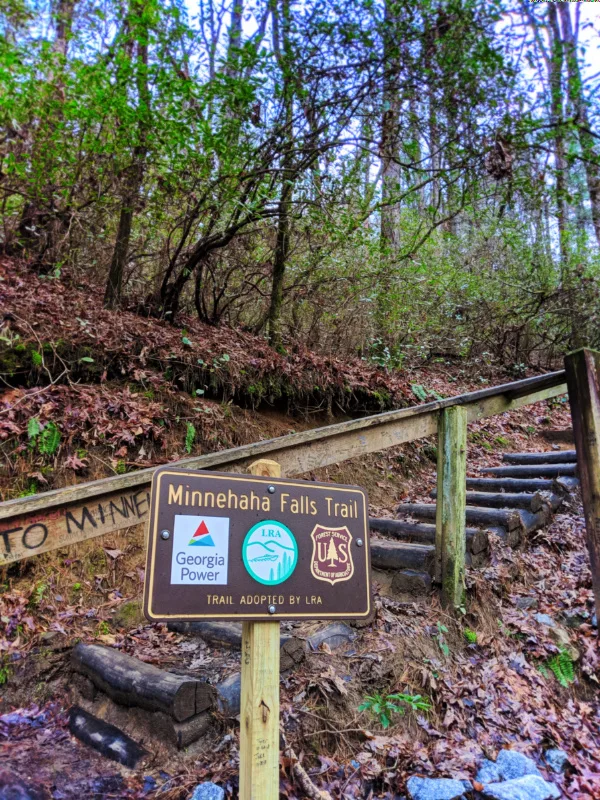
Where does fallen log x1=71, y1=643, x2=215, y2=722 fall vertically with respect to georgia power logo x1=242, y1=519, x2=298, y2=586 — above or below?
below

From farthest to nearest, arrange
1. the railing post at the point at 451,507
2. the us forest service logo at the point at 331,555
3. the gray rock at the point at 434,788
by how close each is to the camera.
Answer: the railing post at the point at 451,507, the gray rock at the point at 434,788, the us forest service logo at the point at 331,555

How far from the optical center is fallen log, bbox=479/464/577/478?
5.77m

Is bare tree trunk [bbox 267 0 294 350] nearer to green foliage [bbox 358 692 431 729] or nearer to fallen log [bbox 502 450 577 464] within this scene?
fallen log [bbox 502 450 577 464]

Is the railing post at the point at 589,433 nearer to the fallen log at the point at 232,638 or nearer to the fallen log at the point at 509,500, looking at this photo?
the fallen log at the point at 509,500

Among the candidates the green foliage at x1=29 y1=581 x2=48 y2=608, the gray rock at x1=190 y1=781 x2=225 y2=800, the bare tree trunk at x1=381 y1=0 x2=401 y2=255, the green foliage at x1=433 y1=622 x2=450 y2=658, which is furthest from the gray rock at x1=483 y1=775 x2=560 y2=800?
the bare tree trunk at x1=381 y1=0 x2=401 y2=255

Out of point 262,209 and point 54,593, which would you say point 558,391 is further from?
point 54,593

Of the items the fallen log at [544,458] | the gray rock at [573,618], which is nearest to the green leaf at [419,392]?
the fallen log at [544,458]

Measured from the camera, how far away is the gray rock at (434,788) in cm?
229

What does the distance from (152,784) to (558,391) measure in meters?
4.94

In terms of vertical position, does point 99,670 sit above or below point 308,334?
below

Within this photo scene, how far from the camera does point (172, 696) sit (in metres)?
2.36

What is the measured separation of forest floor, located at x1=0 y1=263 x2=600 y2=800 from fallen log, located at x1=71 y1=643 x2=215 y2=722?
20cm

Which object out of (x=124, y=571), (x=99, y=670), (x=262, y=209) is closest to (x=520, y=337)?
(x=262, y=209)

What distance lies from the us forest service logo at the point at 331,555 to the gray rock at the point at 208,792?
1159 millimetres
